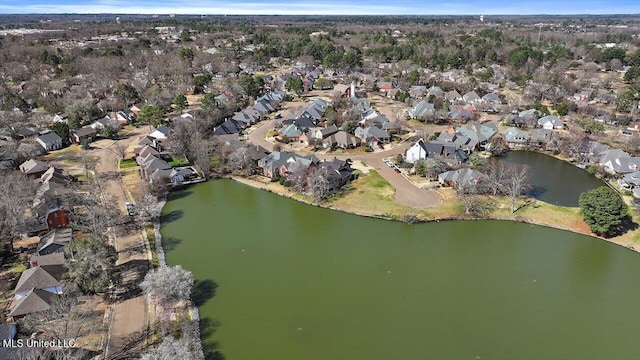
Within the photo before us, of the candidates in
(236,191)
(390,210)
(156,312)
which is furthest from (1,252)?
(390,210)

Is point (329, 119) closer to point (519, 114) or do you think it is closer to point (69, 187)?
point (519, 114)

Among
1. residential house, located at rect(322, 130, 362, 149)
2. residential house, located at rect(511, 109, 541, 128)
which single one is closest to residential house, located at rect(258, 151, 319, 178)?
residential house, located at rect(322, 130, 362, 149)

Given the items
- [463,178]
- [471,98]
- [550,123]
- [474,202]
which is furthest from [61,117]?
[550,123]

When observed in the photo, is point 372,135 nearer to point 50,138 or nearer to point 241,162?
point 241,162

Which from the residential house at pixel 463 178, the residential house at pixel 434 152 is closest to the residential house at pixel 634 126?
the residential house at pixel 434 152

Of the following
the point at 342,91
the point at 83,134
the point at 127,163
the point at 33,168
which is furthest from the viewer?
the point at 342,91

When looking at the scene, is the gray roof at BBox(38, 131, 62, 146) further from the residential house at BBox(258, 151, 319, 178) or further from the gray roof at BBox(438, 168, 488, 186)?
the gray roof at BBox(438, 168, 488, 186)
